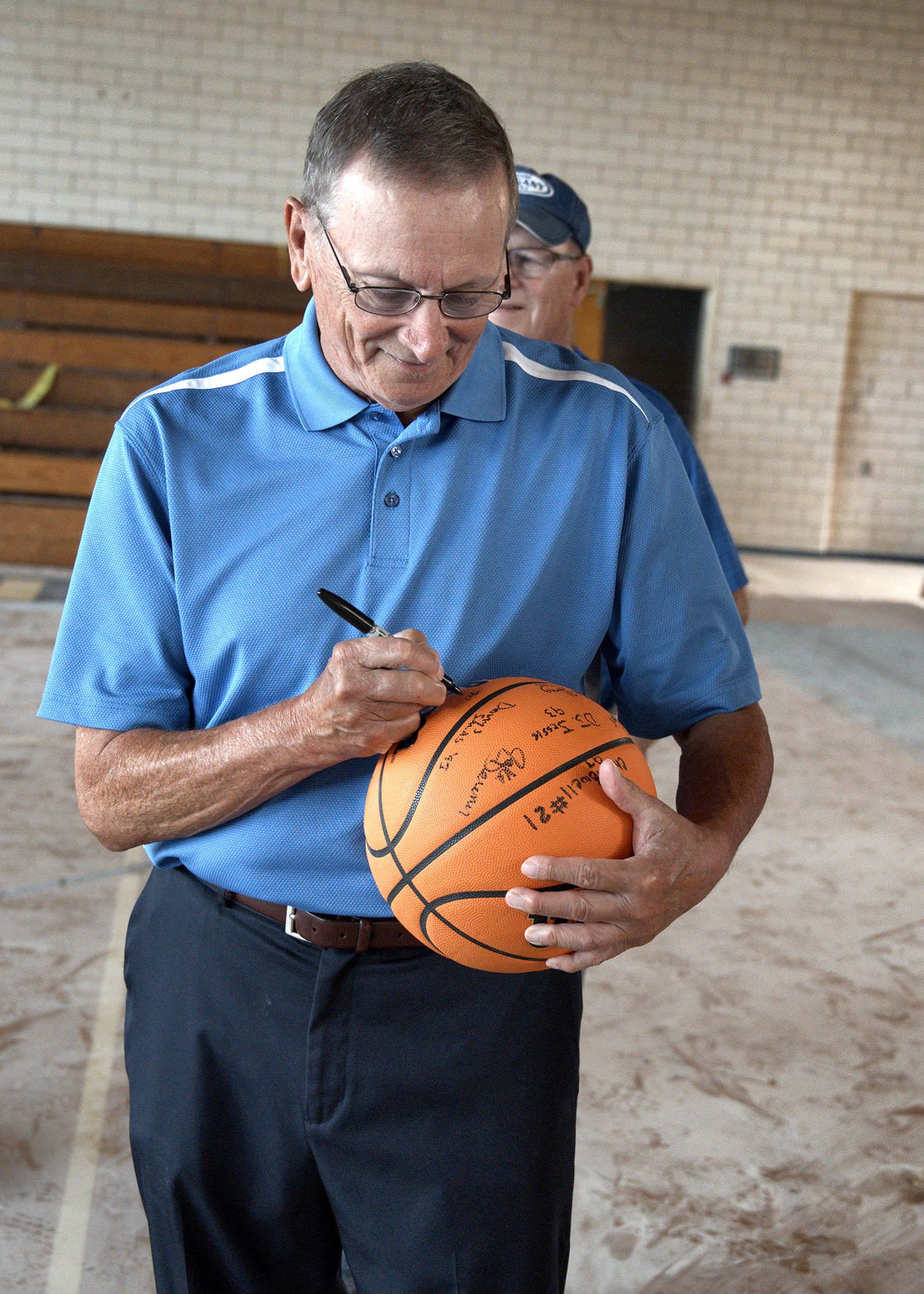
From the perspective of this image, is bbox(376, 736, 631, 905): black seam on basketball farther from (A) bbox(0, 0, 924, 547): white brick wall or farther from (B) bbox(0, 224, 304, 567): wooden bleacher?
(A) bbox(0, 0, 924, 547): white brick wall

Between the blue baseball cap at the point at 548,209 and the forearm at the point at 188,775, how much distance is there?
160 centimetres

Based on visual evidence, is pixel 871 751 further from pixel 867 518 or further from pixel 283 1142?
pixel 867 518

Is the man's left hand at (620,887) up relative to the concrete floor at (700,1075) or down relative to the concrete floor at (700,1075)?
up

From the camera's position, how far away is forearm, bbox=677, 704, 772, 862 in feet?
3.94

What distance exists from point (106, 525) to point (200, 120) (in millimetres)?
9155

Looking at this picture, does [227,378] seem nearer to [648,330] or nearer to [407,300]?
[407,300]

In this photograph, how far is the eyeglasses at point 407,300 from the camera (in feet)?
3.49

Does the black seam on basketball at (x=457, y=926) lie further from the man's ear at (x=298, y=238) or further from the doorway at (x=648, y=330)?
the doorway at (x=648, y=330)

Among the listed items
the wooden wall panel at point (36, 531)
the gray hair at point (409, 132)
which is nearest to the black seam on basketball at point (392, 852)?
the gray hair at point (409, 132)

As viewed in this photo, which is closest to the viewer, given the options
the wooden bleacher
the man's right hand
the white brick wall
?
the man's right hand

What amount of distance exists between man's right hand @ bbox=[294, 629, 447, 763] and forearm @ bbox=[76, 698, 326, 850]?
Answer: 0.09 feet

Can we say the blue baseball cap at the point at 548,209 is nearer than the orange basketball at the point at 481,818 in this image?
No

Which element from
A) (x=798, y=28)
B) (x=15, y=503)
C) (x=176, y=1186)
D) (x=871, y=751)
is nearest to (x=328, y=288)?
(x=176, y=1186)
